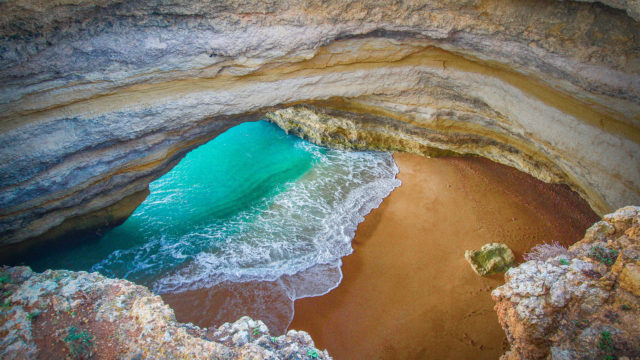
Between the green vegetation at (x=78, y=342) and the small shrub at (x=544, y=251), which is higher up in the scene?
the green vegetation at (x=78, y=342)

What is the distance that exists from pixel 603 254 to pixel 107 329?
4.35m

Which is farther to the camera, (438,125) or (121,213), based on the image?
(438,125)

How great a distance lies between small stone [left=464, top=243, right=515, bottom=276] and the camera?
215 inches

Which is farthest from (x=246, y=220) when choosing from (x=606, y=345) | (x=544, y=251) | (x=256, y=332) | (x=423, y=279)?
(x=606, y=345)

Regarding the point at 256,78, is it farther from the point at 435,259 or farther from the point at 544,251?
the point at 544,251

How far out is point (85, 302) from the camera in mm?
2945

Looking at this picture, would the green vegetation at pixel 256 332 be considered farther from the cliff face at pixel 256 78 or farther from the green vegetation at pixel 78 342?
the cliff face at pixel 256 78

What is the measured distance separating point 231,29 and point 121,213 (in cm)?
434

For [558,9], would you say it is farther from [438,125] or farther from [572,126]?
[438,125]

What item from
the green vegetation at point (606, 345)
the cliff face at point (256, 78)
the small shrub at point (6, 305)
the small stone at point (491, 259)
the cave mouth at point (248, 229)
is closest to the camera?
the green vegetation at point (606, 345)

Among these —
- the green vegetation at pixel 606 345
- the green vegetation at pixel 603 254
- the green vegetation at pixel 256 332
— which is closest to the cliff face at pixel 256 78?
the green vegetation at pixel 603 254

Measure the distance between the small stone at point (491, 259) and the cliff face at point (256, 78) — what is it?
1.66m

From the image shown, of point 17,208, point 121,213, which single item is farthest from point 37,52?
point 121,213

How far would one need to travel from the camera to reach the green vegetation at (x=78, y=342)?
261 cm
